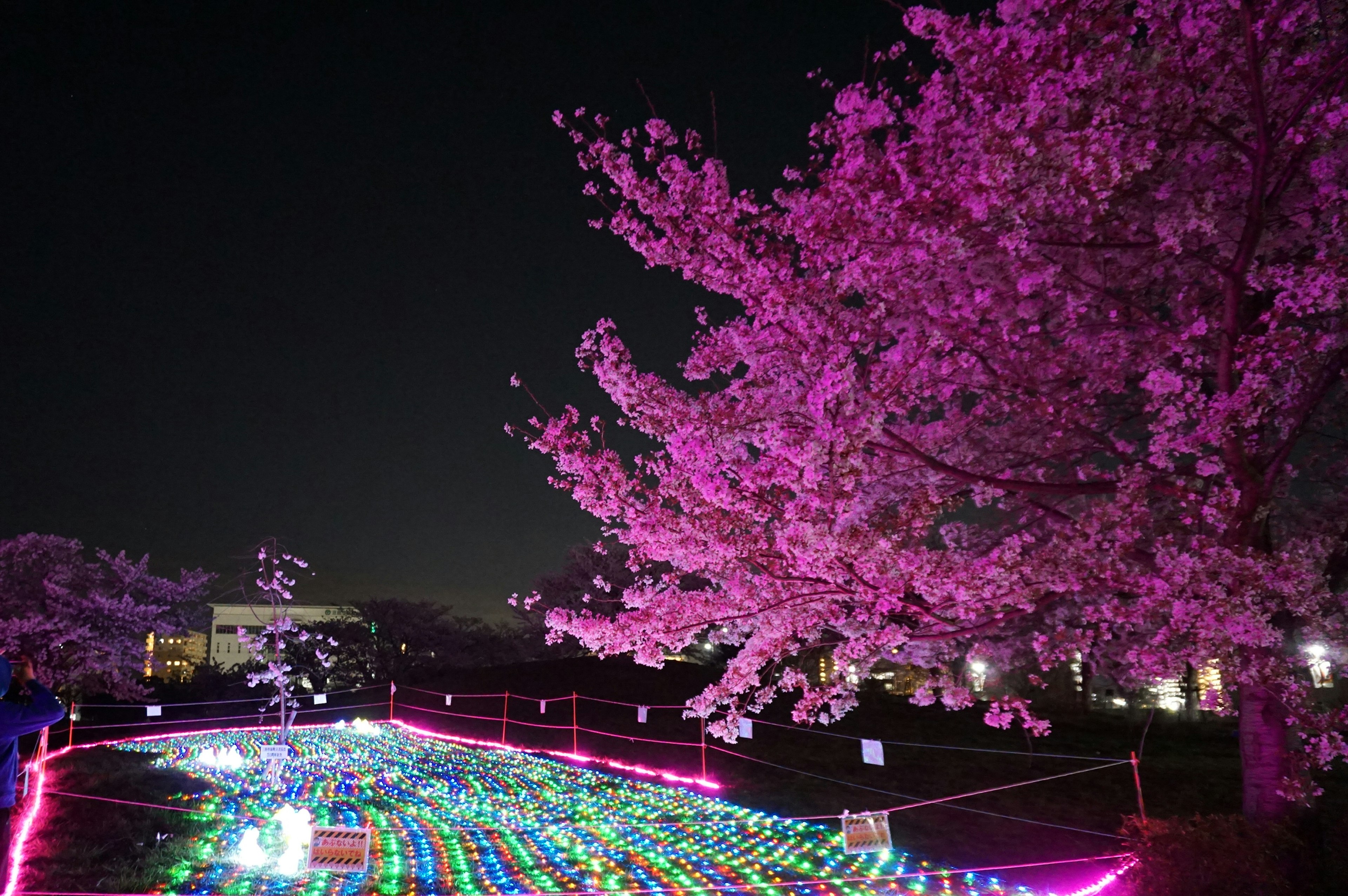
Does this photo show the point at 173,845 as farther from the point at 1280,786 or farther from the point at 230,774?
the point at 1280,786

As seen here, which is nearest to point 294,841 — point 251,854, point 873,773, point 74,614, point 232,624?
point 251,854

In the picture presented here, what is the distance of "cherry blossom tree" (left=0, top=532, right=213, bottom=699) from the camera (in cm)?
2370

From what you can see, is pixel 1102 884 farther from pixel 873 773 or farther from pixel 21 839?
pixel 21 839

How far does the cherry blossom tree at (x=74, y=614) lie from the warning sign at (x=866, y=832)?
25.0 meters

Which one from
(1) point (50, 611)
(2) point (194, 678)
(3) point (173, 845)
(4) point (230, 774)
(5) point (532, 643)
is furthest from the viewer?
(5) point (532, 643)

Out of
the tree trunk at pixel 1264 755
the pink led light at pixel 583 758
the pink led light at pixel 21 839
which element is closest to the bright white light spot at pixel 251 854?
the pink led light at pixel 21 839

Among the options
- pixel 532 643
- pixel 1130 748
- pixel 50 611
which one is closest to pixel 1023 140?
pixel 1130 748

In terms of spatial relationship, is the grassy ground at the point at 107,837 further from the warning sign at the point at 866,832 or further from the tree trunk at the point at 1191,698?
the tree trunk at the point at 1191,698

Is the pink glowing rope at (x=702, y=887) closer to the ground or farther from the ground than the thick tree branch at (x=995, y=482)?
closer to the ground

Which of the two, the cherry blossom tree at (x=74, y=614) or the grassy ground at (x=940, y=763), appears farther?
the cherry blossom tree at (x=74, y=614)

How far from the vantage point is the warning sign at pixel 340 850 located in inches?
279

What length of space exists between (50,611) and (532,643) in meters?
18.1

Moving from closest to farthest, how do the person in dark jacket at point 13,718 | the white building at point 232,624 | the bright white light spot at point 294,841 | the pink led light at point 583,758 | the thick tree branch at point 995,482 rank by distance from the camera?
the person in dark jacket at point 13,718 → the thick tree branch at point 995,482 → the bright white light spot at point 294,841 → the pink led light at point 583,758 → the white building at point 232,624

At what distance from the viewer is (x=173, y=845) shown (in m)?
8.00
